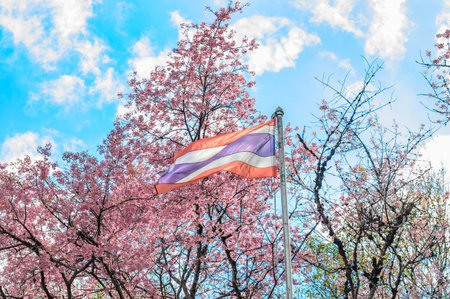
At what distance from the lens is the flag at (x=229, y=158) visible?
6879mm

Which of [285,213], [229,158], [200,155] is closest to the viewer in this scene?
[285,213]

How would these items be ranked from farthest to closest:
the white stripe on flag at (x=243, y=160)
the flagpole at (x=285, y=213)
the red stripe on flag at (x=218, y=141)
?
1. the red stripe on flag at (x=218, y=141)
2. the white stripe on flag at (x=243, y=160)
3. the flagpole at (x=285, y=213)

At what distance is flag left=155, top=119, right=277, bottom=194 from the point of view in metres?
6.88

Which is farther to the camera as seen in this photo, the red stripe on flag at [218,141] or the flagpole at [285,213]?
the red stripe on flag at [218,141]

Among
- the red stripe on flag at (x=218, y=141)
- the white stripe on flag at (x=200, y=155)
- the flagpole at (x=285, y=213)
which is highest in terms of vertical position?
the red stripe on flag at (x=218, y=141)

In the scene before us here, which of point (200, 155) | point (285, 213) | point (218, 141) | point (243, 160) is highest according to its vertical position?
point (218, 141)

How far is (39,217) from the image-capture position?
1204 cm

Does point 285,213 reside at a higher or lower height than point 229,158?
lower

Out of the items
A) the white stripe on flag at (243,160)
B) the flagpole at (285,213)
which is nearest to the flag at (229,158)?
the white stripe on flag at (243,160)

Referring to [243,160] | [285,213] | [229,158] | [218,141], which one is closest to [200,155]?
[218,141]

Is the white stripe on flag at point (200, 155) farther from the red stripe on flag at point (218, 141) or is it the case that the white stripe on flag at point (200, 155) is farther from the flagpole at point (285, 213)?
the flagpole at point (285, 213)

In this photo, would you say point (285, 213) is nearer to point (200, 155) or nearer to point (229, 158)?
point (229, 158)

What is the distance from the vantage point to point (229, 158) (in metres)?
7.07

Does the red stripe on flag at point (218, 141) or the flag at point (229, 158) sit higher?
the red stripe on flag at point (218, 141)
